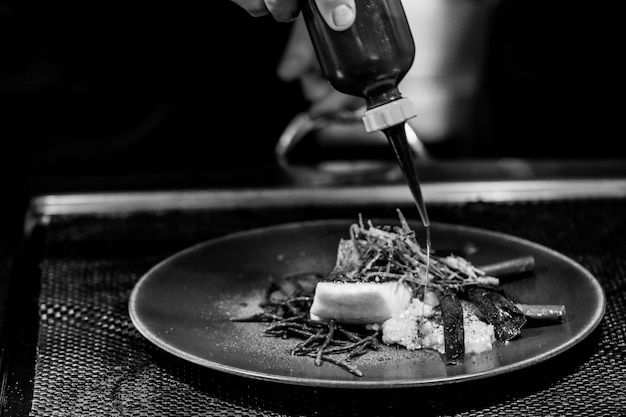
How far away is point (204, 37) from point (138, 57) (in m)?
0.27

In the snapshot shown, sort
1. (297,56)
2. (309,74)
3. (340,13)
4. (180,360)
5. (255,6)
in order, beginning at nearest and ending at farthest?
1. (340,13)
2. (180,360)
3. (255,6)
4. (297,56)
5. (309,74)

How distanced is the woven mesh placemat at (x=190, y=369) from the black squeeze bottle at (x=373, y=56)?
55 cm

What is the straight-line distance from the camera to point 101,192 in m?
2.59

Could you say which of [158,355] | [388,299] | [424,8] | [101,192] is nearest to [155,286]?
[158,355]

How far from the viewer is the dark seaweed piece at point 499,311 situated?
1664 mm

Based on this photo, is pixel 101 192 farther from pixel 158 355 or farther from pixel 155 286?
pixel 158 355

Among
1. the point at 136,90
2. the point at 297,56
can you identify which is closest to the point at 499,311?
the point at 297,56

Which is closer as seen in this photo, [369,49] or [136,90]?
[369,49]

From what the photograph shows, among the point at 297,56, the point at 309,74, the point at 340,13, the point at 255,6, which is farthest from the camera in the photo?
the point at 309,74

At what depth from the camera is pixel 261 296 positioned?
78.2 inches

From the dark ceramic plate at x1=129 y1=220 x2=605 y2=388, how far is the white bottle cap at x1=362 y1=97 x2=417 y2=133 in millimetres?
463

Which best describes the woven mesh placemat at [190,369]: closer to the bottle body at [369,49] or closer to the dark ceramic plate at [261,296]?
the dark ceramic plate at [261,296]

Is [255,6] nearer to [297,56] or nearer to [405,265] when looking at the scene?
[405,265]

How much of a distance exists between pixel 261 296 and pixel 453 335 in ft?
1.80
